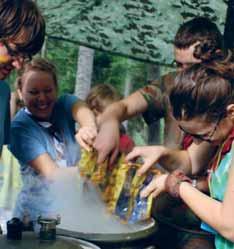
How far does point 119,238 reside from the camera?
9.12ft

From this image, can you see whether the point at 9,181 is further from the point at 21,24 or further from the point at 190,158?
the point at 21,24

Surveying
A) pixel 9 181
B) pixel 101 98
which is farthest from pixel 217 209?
pixel 9 181

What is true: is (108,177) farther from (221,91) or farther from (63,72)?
(63,72)

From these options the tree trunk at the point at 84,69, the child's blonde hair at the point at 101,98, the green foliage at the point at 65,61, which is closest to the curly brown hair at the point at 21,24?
the child's blonde hair at the point at 101,98

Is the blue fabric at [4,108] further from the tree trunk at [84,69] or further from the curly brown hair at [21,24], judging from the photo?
the tree trunk at [84,69]

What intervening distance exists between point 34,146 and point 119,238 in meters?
0.85

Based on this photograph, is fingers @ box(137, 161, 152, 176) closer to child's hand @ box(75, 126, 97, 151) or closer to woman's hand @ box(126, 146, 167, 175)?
woman's hand @ box(126, 146, 167, 175)

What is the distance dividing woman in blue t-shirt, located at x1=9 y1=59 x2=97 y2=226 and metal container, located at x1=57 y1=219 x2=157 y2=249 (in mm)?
434

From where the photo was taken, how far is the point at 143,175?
292 cm

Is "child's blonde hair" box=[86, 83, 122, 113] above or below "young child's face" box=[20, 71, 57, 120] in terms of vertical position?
below

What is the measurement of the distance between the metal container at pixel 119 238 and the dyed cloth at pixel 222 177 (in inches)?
17.5

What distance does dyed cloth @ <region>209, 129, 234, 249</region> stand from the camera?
7.93 feet

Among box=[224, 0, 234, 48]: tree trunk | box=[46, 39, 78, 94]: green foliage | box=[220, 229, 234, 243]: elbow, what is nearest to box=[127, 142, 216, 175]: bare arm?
box=[220, 229, 234, 243]: elbow

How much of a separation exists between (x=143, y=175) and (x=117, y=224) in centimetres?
30
